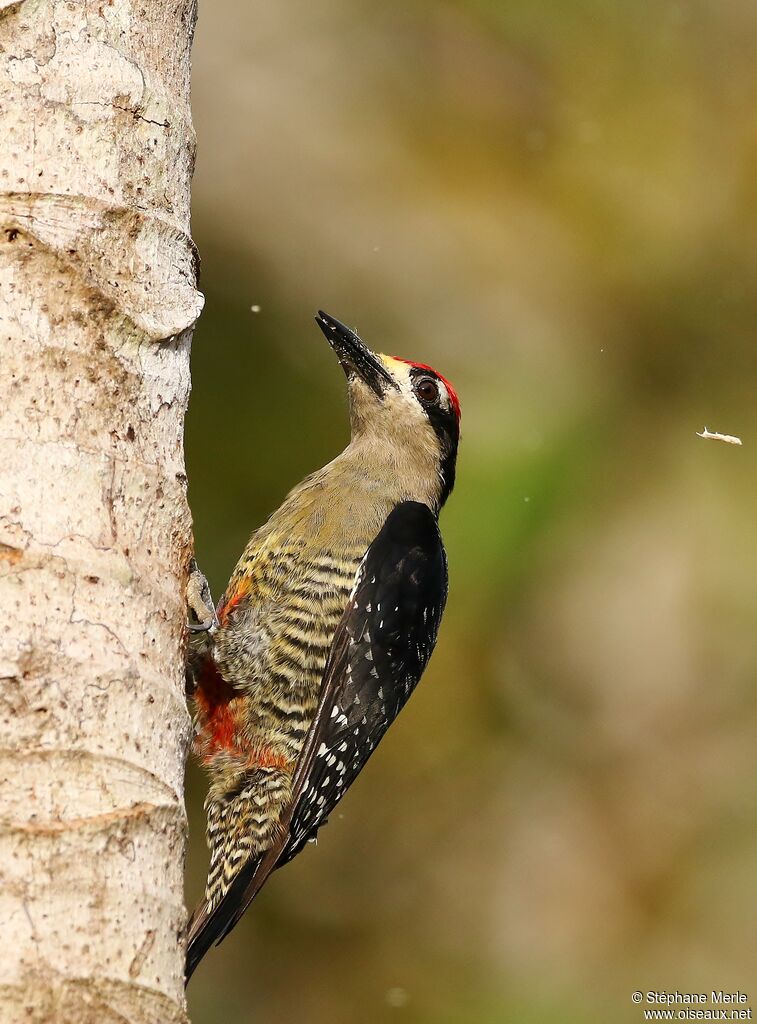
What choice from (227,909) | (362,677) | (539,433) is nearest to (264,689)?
(362,677)

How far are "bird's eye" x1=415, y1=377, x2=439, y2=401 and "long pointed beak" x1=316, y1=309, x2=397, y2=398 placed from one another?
0.09m

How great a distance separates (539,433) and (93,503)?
3.87 metres

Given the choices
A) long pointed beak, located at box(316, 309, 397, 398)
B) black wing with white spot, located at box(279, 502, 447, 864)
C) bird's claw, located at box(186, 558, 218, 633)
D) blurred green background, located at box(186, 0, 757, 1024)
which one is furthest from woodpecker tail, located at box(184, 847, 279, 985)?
blurred green background, located at box(186, 0, 757, 1024)

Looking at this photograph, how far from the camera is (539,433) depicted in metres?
6.02

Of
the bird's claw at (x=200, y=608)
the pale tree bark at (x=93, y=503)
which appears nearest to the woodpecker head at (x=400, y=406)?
the bird's claw at (x=200, y=608)

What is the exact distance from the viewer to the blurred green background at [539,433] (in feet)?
20.7

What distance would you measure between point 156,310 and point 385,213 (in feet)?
14.4

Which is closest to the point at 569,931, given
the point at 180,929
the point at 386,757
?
the point at 386,757

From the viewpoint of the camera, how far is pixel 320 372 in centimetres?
589

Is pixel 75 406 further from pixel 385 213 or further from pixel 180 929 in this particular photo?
pixel 385 213

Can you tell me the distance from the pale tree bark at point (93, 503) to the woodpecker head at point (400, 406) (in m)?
1.98

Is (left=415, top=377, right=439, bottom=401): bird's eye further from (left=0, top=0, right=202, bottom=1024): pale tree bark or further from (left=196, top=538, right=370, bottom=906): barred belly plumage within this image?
(left=0, top=0, right=202, bottom=1024): pale tree bark

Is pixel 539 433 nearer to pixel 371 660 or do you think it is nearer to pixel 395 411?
pixel 395 411

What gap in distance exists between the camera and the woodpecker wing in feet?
12.6
